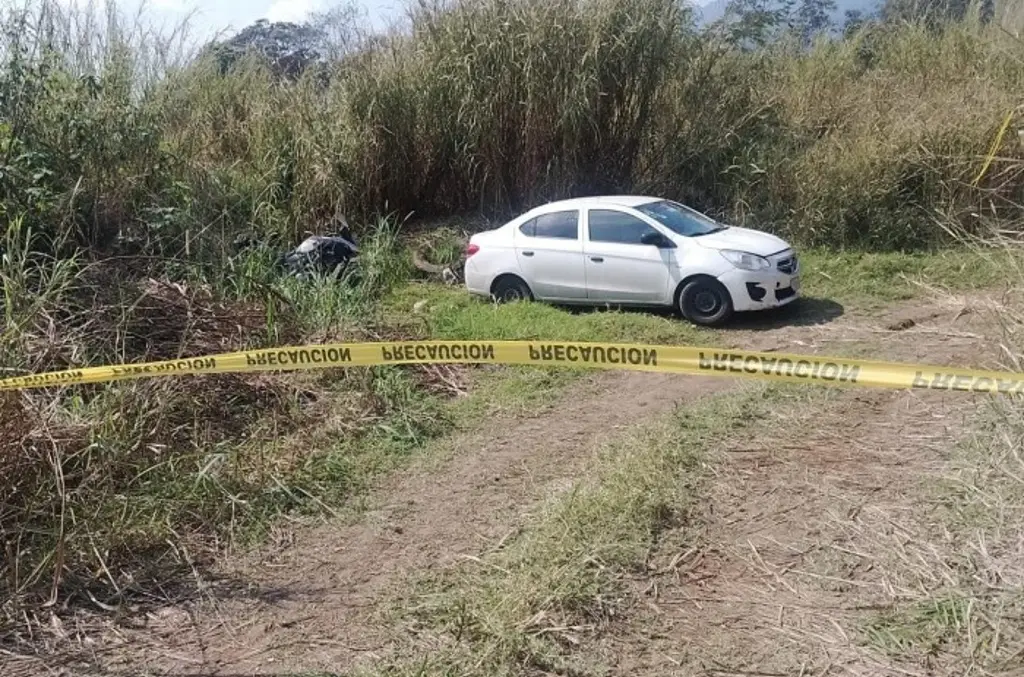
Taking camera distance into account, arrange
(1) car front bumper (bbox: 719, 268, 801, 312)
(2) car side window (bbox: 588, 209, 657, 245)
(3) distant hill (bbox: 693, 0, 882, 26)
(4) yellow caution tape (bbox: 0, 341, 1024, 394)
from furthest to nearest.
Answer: (3) distant hill (bbox: 693, 0, 882, 26) → (2) car side window (bbox: 588, 209, 657, 245) → (1) car front bumper (bbox: 719, 268, 801, 312) → (4) yellow caution tape (bbox: 0, 341, 1024, 394)

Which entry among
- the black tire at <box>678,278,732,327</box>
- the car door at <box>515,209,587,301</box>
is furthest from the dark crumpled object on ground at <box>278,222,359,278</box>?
the black tire at <box>678,278,732,327</box>

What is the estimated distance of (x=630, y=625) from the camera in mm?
3883

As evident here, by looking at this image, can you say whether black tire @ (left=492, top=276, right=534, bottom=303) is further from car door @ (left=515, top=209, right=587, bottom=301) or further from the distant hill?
the distant hill

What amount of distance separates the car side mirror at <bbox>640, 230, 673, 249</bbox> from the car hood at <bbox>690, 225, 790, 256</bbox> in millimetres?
266

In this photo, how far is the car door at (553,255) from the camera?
33.0 feet

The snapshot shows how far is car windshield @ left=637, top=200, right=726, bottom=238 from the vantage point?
976cm

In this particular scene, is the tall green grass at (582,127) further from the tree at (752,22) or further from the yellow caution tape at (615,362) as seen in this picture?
the yellow caution tape at (615,362)

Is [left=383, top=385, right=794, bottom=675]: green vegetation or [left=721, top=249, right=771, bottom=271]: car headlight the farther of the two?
[left=721, top=249, right=771, bottom=271]: car headlight

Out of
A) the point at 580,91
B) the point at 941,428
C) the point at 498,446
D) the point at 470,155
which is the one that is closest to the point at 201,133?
the point at 470,155

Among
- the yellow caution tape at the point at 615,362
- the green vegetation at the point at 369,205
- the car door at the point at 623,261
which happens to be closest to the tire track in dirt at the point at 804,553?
the green vegetation at the point at 369,205

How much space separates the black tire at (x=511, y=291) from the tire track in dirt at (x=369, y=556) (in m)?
3.46

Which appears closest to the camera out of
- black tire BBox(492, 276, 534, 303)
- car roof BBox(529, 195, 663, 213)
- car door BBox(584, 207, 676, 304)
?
car door BBox(584, 207, 676, 304)

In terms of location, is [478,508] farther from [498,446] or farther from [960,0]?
[960,0]

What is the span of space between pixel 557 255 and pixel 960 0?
549 inches
